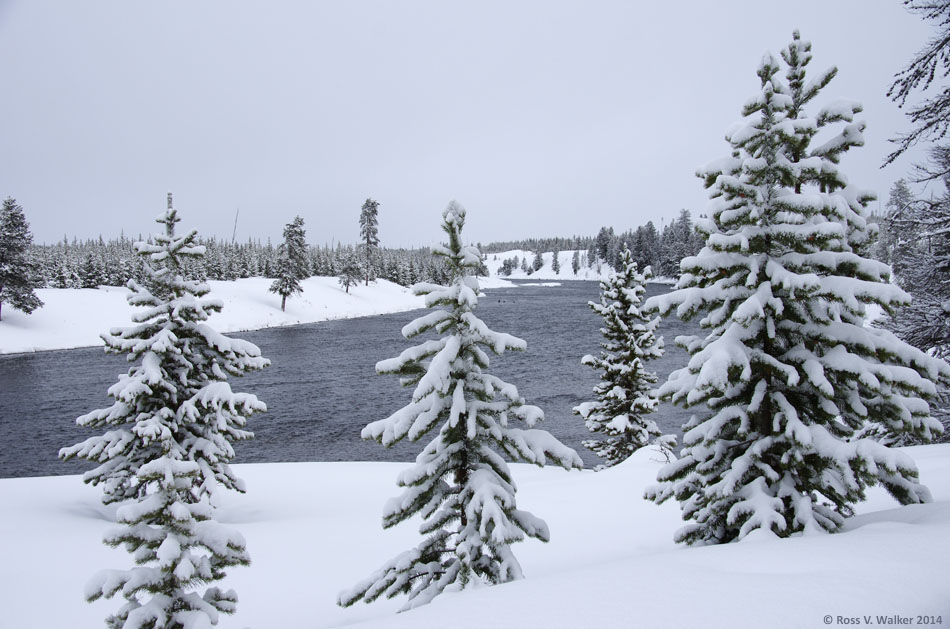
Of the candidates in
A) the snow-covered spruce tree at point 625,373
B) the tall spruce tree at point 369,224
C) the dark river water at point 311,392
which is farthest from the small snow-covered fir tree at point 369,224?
the snow-covered spruce tree at point 625,373

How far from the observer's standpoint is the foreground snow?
3916 millimetres

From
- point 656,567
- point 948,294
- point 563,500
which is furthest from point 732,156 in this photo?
point 563,500

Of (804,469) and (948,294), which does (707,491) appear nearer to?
(804,469)

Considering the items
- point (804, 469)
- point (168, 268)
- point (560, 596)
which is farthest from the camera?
point (168, 268)

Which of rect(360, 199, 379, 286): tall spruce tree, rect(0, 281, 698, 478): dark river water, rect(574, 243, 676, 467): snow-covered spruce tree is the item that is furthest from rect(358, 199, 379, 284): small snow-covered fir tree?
rect(574, 243, 676, 467): snow-covered spruce tree

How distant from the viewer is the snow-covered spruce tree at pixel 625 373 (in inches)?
808

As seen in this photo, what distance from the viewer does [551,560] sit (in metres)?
9.68

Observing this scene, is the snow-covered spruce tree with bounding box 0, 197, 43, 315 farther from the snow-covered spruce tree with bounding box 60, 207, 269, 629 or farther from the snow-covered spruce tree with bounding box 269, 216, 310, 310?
the snow-covered spruce tree with bounding box 60, 207, 269, 629

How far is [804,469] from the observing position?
619cm

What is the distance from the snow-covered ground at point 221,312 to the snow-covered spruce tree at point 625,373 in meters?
30.7

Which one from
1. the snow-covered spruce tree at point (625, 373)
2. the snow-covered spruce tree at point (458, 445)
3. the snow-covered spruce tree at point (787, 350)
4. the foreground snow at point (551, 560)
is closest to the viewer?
the foreground snow at point (551, 560)

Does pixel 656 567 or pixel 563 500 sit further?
pixel 563 500

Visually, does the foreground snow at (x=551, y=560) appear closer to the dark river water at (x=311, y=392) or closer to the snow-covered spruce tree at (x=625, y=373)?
the snow-covered spruce tree at (x=625, y=373)

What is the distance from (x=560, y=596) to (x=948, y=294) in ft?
37.1
